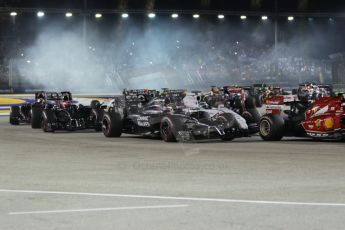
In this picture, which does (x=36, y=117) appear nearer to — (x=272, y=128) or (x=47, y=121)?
(x=47, y=121)

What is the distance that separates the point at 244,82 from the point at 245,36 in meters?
4.44

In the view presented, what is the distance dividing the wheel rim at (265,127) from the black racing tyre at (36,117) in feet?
31.6

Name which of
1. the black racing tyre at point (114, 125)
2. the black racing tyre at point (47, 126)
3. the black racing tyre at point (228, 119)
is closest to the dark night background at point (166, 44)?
the black racing tyre at point (47, 126)

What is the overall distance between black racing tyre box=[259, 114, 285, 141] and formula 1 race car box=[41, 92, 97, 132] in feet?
23.0

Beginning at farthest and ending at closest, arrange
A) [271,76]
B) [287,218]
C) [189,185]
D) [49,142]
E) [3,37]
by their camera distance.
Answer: [271,76] < [3,37] < [49,142] < [189,185] < [287,218]

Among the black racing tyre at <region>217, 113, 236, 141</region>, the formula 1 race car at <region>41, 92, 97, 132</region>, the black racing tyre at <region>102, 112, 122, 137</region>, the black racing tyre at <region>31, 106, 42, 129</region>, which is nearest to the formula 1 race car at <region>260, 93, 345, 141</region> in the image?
the black racing tyre at <region>217, 113, 236, 141</region>

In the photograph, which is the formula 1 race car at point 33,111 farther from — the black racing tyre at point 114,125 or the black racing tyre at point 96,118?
the black racing tyre at point 114,125

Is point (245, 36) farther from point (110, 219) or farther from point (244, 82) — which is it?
point (110, 219)

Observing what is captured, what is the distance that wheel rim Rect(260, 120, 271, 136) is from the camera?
66.5ft

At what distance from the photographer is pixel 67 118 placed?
25625mm

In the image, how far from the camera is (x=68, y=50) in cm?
5206

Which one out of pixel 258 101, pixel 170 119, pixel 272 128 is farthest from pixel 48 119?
pixel 258 101

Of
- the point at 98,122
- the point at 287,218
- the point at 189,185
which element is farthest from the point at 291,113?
the point at 287,218

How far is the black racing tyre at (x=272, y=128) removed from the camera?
20.1 metres
